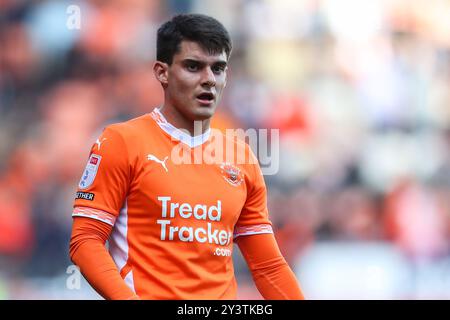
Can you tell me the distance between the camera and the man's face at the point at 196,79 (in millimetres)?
4105

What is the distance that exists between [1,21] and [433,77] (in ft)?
16.2

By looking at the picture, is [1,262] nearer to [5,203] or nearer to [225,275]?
[5,203]

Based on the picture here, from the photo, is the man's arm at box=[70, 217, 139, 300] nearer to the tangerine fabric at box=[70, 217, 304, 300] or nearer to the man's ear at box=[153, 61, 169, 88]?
the tangerine fabric at box=[70, 217, 304, 300]

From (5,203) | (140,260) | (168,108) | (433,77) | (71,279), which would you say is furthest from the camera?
(433,77)

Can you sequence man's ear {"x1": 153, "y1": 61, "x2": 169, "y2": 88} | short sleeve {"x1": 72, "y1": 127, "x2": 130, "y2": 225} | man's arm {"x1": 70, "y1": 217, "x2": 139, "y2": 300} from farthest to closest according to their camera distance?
1. man's ear {"x1": 153, "y1": 61, "x2": 169, "y2": 88}
2. short sleeve {"x1": 72, "y1": 127, "x2": 130, "y2": 225}
3. man's arm {"x1": 70, "y1": 217, "x2": 139, "y2": 300}

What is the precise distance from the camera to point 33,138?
30.9ft

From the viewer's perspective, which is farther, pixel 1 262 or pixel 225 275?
pixel 1 262

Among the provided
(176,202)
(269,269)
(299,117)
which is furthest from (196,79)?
(299,117)

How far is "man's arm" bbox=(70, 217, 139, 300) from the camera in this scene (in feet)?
11.9

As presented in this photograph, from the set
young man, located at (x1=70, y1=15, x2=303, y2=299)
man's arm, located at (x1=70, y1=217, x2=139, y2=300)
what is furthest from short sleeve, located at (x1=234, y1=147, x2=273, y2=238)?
man's arm, located at (x1=70, y1=217, x2=139, y2=300)

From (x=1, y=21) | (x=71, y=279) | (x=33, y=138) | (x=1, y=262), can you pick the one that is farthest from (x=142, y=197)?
(x=1, y=21)

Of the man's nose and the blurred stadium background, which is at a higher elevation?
the blurred stadium background

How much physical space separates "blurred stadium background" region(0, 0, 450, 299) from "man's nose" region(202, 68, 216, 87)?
4731 millimetres

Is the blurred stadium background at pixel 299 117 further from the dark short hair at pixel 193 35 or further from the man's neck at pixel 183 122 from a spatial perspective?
the dark short hair at pixel 193 35
